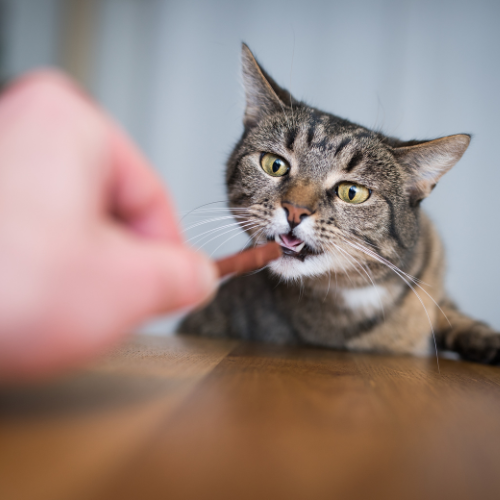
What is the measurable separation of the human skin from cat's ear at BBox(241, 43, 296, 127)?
2.92 feet

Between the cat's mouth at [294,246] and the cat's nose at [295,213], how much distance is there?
3cm

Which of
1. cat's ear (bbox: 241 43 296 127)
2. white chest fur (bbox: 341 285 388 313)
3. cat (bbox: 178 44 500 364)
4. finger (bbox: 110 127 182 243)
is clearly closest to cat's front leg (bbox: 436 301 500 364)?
cat (bbox: 178 44 500 364)

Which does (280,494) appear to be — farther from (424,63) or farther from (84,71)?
(84,71)

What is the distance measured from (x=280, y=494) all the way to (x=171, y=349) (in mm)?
520

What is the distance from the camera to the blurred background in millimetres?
2318

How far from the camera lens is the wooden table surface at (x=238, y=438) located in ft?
0.75

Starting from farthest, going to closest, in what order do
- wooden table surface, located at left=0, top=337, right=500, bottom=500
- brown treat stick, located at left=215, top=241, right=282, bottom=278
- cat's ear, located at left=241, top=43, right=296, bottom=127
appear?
cat's ear, located at left=241, top=43, right=296, bottom=127 < brown treat stick, located at left=215, top=241, right=282, bottom=278 < wooden table surface, located at left=0, top=337, right=500, bottom=500

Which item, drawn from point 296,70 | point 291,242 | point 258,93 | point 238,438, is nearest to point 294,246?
point 291,242

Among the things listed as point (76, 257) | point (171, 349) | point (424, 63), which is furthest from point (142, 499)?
point (424, 63)

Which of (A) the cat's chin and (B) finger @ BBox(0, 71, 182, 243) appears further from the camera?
(A) the cat's chin

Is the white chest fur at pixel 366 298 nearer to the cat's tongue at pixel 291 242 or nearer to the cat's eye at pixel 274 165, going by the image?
the cat's tongue at pixel 291 242

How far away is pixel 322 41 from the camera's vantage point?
2.57m

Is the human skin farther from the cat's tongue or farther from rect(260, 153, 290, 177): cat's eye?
rect(260, 153, 290, 177): cat's eye

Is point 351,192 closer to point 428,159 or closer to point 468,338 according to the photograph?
point 428,159
